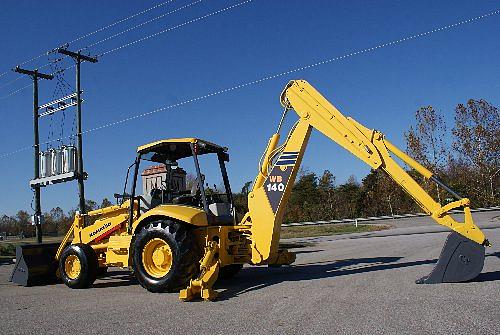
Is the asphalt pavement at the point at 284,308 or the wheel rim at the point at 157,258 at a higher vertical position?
the wheel rim at the point at 157,258

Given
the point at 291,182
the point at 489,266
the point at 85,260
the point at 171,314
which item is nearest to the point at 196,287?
the point at 171,314

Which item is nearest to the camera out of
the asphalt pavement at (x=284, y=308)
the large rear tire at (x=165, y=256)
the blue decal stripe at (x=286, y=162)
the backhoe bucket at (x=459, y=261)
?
the asphalt pavement at (x=284, y=308)

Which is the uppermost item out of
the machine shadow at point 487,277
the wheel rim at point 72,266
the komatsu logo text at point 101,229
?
the komatsu logo text at point 101,229

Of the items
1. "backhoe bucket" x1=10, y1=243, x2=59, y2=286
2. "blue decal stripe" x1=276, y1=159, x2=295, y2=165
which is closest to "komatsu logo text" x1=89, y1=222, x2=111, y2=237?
"backhoe bucket" x1=10, y1=243, x2=59, y2=286

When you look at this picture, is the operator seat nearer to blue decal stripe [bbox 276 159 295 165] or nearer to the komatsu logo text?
the komatsu logo text

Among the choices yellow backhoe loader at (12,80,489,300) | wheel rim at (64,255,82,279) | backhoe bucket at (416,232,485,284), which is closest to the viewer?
backhoe bucket at (416,232,485,284)

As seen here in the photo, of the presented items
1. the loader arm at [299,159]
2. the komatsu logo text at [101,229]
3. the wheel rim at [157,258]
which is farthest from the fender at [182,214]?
the komatsu logo text at [101,229]

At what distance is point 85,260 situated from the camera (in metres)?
9.71

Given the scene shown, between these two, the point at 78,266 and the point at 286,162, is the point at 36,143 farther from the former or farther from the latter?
the point at 286,162

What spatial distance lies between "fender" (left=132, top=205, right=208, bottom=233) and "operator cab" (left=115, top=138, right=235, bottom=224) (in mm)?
312

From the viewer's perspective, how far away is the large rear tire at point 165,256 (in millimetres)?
8117

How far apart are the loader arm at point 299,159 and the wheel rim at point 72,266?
12.5 ft

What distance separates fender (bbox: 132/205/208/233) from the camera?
27.1 ft

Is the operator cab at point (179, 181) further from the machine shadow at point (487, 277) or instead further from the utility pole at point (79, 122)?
the utility pole at point (79, 122)
